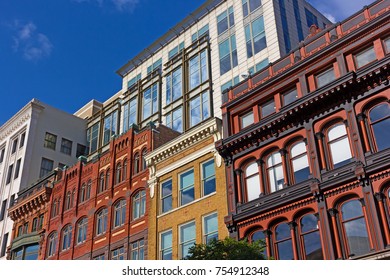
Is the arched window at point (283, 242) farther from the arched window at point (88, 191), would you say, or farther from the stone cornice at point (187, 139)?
the arched window at point (88, 191)

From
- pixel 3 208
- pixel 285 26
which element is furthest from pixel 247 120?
pixel 3 208

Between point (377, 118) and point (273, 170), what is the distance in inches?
257

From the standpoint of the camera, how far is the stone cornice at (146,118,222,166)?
3291cm

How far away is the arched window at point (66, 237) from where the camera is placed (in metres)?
43.0

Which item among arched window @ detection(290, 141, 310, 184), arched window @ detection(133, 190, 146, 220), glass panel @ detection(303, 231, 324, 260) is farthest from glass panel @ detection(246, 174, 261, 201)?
arched window @ detection(133, 190, 146, 220)

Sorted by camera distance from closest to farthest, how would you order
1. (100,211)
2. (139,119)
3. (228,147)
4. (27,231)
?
(228,147)
(100,211)
(27,231)
(139,119)

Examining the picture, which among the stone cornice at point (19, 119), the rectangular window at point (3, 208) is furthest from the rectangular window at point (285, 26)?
the rectangular window at point (3, 208)

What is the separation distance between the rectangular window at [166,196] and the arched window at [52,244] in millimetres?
14065

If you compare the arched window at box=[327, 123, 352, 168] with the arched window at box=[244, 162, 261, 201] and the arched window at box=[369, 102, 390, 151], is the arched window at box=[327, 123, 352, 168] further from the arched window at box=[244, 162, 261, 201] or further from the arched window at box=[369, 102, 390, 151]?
the arched window at box=[244, 162, 261, 201]

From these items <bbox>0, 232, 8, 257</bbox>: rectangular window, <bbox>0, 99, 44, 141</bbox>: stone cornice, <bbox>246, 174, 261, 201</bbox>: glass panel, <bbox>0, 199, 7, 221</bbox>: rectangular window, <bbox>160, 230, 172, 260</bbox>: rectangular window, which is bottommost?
<bbox>160, 230, 172, 260</bbox>: rectangular window

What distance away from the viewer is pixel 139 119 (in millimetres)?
54094

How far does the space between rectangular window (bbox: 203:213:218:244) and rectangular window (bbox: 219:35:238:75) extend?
19612 mm
